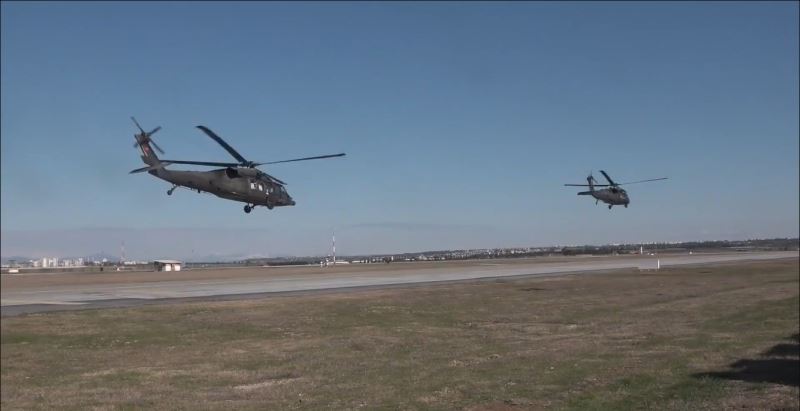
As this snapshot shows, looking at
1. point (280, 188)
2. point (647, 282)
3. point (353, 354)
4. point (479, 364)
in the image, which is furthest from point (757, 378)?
point (647, 282)

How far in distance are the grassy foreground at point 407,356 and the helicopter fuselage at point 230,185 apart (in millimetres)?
12315

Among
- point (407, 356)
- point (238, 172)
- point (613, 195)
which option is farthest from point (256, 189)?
point (407, 356)

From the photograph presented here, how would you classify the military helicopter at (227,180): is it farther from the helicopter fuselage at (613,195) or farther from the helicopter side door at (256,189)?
the helicopter fuselage at (613,195)

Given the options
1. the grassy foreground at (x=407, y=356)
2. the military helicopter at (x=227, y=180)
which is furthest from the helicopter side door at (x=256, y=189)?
the grassy foreground at (x=407, y=356)

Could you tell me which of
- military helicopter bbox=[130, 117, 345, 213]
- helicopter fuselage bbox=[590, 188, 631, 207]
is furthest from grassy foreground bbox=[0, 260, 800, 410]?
military helicopter bbox=[130, 117, 345, 213]

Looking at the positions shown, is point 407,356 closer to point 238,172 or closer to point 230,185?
point 238,172

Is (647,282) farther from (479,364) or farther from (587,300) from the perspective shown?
(479,364)

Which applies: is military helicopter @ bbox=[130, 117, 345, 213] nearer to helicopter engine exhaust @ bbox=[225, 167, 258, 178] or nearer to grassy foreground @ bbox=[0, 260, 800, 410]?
helicopter engine exhaust @ bbox=[225, 167, 258, 178]

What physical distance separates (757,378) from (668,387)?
3.49 metres

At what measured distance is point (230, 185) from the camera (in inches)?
292

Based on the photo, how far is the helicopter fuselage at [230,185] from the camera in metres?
7.39

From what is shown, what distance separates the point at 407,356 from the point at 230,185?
2148cm

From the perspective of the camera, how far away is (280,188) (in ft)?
26.9

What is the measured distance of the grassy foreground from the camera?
2022 centimetres
